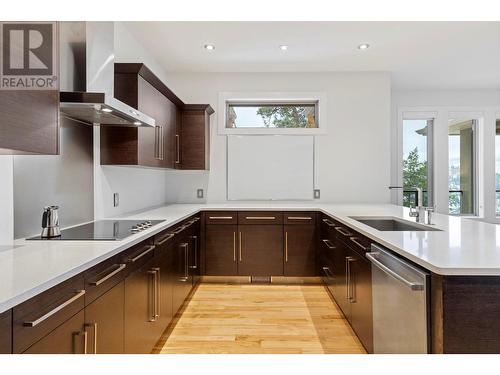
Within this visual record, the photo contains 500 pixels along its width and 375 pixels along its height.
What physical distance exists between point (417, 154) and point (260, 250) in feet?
10.2

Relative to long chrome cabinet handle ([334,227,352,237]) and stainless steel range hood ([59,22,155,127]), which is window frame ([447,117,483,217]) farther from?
stainless steel range hood ([59,22,155,127])

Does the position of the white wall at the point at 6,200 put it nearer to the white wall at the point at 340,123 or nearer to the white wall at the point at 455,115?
the white wall at the point at 340,123

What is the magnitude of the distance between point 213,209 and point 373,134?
2.32 m

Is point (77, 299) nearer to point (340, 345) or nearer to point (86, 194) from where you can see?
point (86, 194)

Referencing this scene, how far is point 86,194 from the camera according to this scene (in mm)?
2592

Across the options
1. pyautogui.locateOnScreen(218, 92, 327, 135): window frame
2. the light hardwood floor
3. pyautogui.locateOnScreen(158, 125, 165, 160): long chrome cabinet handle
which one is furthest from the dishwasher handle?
pyautogui.locateOnScreen(218, 92, 327, 135): window frame

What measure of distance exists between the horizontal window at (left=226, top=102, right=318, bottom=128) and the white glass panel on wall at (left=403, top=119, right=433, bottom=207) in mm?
1709

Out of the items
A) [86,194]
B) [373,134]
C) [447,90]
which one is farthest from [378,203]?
[86,194]

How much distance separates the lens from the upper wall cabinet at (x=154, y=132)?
104 inches

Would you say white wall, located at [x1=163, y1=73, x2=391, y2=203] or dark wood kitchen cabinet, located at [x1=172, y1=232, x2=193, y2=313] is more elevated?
white wall, located at [x1=163, y1=73, x2=391, y2=203]

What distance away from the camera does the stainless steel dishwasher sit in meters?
1.34

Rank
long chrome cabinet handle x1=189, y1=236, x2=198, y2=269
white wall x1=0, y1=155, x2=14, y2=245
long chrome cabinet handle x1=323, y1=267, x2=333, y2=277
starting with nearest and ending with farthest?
white wall x1=0, y1=155, x2=14, y2=245 → long chrome cabinet handle x1=323, y1=267, x2=333, y2=277 → long chrome cabinet handle x1=189, y1=236, x2=198, y2=269

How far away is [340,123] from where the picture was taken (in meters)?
4.41

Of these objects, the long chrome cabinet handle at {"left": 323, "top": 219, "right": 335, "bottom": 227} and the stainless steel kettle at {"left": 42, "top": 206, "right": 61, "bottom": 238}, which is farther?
the long chrome cabinet handle at {"left": 323, "top": 219, "right": 335, "bottom": 227}
